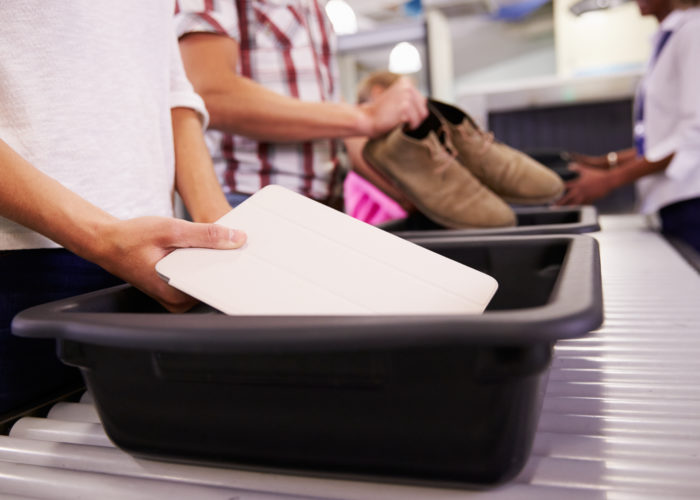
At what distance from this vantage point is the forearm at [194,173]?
0.72 metres

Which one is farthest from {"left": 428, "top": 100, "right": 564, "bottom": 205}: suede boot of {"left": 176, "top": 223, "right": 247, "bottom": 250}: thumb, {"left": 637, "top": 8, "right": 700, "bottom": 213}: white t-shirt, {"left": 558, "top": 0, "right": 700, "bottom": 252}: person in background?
{"left": 637, "top": 8, "right": 700, "bottom": 213}: white t-shirt

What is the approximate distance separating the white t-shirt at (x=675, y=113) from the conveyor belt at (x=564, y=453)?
1.53m

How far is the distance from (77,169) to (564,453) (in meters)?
0.52

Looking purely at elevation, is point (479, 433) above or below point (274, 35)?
below

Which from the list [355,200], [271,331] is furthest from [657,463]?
[355,200]

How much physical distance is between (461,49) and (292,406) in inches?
316

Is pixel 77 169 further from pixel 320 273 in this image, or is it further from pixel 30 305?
pixel 320 273

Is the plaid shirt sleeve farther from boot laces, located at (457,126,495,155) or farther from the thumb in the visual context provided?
the thumb

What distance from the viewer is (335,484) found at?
360 millimetres

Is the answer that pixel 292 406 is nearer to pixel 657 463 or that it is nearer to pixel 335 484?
pixel 335 484

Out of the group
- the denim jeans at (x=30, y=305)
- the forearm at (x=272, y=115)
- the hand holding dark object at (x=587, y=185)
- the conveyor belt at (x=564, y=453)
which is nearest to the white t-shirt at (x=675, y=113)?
the hand holding dark object at (x=587, y=185)

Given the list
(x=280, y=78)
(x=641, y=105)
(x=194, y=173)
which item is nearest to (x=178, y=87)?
(x=194, y=173)

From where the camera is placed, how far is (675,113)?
1995 mm

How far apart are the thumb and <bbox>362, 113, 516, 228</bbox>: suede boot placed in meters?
0.56
